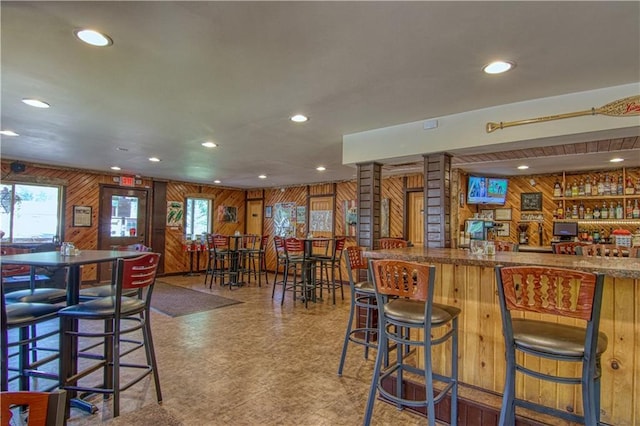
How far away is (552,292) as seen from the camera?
160 centimetres

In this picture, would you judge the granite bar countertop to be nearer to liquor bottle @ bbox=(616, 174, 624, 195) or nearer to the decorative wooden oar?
the decorative wooden oar

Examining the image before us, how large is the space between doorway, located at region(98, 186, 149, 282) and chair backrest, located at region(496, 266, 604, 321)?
296 inches

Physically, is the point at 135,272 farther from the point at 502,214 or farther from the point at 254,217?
the point at 254,217

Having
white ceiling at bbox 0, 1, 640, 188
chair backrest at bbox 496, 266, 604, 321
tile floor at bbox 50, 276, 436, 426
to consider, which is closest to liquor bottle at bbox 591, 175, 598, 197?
white ceiling at bbox 0, 1, 640, 188

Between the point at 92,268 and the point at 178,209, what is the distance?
2268 mm

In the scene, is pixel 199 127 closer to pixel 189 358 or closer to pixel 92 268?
pixel 189 358

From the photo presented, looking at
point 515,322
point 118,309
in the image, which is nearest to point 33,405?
point 118,309

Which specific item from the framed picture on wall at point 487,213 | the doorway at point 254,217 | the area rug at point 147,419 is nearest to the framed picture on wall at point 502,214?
the framed picture on wall at point 487,213

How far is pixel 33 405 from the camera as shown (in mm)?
712

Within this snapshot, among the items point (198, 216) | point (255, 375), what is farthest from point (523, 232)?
point (198, 216)

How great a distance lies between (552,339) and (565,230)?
16.9 ft

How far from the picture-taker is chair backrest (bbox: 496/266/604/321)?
4.98 ft

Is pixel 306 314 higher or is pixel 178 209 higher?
pixel 178 209

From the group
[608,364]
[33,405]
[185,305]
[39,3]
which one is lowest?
[185,305]
